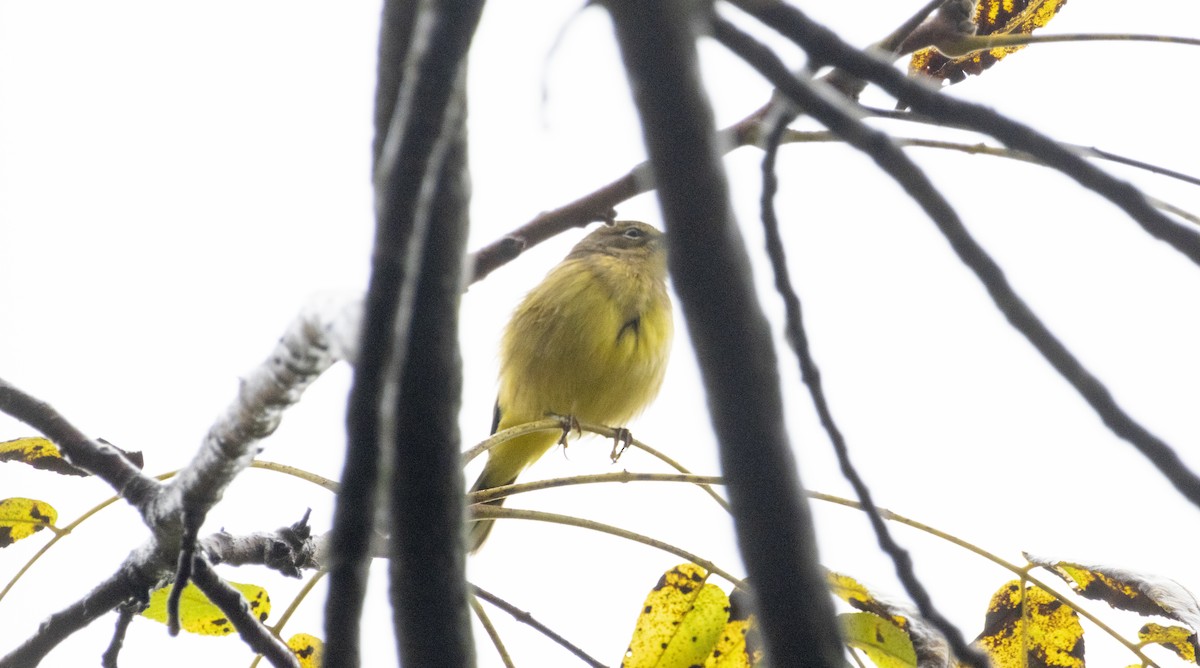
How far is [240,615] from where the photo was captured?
179cm

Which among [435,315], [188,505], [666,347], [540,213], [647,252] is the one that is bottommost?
[435,315]

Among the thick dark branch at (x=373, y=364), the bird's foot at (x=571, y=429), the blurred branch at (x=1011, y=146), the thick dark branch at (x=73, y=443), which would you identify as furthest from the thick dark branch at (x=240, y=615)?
the bird's foot at (x=571, y=429)

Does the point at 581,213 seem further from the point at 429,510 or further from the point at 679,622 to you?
the point at 429,510

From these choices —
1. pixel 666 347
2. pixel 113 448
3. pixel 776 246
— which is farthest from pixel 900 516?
pixel 666 347

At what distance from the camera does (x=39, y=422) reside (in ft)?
6.09

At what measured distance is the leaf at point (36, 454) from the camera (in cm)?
203

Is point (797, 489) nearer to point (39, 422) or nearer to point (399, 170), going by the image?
point (399, 170)

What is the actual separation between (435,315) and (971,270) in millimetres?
495

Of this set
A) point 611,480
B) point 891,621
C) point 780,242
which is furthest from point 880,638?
point 780,242

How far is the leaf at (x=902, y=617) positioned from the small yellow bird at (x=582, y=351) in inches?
126

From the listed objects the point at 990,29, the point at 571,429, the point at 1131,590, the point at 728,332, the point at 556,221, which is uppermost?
the point at 571,429

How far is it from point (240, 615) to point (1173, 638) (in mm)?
1568

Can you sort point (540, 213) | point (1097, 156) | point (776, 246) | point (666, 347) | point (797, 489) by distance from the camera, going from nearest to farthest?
point (797, 489), point (776, 246), point (1097, 156), point (540, 213), point (666, 347)

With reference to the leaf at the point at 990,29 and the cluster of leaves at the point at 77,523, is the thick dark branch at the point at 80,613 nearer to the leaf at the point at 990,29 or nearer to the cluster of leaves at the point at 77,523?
the cluster of leaves at the point at 77,523
